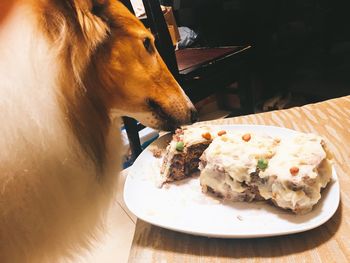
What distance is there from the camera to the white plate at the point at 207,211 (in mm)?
581

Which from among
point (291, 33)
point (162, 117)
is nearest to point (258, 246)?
point (162, 117)

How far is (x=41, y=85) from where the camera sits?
62 centimetres

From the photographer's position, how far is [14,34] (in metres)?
0.59

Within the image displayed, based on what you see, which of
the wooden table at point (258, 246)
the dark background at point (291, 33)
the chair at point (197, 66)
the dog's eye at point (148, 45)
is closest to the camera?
the wooden table at point (258, 246)

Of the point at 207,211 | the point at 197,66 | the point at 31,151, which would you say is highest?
the point at 31,151

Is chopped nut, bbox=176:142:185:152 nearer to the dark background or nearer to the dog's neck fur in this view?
the dog's neck fur

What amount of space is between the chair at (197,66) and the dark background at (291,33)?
0.36m

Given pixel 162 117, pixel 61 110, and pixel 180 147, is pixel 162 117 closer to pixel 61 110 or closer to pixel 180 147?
pixel 180 147

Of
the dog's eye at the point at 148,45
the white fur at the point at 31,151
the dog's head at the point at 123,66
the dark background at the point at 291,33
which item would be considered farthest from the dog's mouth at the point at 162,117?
the dark background at the point at 291,33

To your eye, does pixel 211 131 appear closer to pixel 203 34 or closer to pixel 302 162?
pixel 302 162

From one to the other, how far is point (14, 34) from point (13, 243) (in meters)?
0.38

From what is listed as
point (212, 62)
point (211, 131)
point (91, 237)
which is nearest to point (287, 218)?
point (211, 131)

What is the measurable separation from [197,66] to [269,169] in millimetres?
1004

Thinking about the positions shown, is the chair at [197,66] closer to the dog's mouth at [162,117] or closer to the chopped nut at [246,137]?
the dog's mouth at [162,117]
